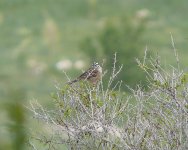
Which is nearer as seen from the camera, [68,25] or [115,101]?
[115,101]

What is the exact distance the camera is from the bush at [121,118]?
709 cm

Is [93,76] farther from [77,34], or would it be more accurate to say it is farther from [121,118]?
[77,34]

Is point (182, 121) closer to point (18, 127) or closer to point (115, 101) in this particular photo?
point (115, 101)

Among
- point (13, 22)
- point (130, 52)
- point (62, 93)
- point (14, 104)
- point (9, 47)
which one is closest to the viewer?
point (14, 104)

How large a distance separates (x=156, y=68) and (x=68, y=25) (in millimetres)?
57243

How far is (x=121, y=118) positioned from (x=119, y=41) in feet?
156

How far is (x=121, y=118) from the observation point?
7895mm

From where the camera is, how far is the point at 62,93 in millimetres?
7738

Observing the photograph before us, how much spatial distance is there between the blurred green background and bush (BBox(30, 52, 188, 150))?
124ft

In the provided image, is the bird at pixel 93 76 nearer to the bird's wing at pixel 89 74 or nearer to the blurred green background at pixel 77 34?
the bird's wing at pixel 89 74

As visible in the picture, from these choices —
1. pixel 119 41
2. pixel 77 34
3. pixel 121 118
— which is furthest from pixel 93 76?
pixel 77 34

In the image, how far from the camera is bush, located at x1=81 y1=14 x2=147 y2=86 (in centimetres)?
5267

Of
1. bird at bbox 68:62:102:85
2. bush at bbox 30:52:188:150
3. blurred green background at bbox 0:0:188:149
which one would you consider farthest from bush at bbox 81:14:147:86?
bush at bbox 30:52:188:150

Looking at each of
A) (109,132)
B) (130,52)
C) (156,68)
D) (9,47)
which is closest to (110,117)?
(109,132)
